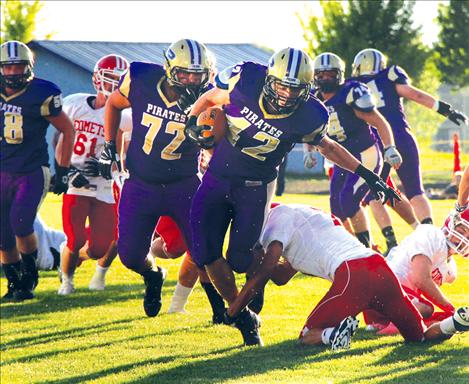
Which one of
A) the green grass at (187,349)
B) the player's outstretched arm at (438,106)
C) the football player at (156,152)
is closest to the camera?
the green grass at (187,349)

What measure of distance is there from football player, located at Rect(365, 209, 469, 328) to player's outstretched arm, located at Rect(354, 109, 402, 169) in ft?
7.24

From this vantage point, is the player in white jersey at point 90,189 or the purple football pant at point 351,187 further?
the purple football pant at point 351,187

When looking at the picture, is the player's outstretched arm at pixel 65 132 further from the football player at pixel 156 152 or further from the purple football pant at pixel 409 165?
the purple football pant at pixel 409 165

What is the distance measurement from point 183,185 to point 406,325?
1.66 m

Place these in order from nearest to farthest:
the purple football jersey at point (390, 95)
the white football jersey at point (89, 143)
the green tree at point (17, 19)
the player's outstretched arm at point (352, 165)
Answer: the player's outstretched arm at point (352, 165)
the white football jersey at point (89, 143)
the purple football jersey at point (390, 95)
the green tree at point (17, 19)

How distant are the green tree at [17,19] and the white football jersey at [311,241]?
88.1 ft

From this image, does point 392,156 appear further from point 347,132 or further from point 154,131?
point 154,131

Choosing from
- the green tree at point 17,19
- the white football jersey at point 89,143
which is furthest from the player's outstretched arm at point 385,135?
the green tree at point 17,19

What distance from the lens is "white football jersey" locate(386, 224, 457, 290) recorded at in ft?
21.3

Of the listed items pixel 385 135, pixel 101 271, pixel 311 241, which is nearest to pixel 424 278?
pixel 311 241

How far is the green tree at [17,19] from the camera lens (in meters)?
32.5

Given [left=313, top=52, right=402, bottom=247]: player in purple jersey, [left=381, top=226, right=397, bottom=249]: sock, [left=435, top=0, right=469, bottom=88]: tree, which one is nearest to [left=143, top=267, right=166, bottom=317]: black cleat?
[left=313, top=52, right=402, bottom=247]: player in purple jersey

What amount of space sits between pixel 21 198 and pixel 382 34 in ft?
76.6

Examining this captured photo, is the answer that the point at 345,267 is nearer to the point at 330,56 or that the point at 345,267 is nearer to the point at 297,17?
the point at 330,56
